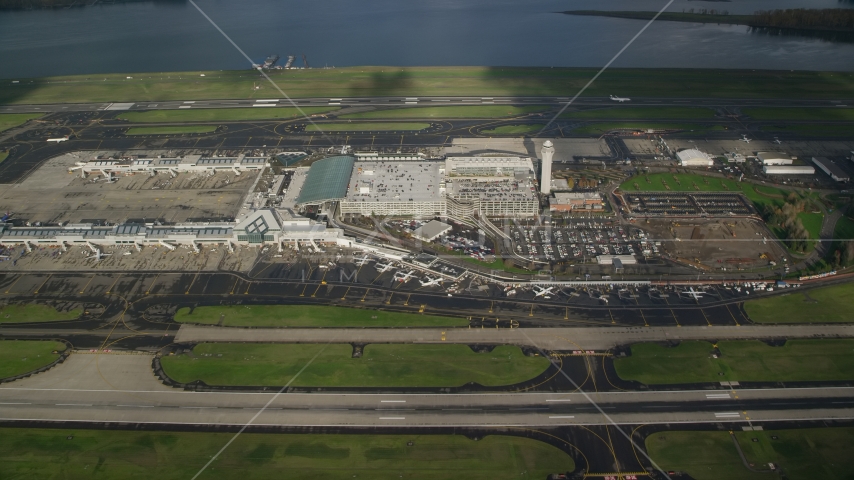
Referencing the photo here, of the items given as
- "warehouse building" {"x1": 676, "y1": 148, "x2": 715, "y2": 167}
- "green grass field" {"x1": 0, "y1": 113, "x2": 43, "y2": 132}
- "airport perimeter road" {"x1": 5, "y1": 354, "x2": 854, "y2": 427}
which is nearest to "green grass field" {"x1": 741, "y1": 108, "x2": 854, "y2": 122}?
"warehouse building" {"x1": 676, "y1": 148, "x2": 715, "y2": 167}

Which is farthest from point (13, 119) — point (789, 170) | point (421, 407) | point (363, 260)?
point (789, 170)

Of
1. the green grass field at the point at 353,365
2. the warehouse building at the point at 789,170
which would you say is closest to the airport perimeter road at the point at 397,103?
the warehouse building at the point at 789,170

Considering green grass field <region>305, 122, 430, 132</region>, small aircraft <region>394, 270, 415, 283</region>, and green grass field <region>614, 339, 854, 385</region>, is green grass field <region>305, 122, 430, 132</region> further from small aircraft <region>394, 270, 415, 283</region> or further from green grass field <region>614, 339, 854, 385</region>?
green grass field <region>614, 339, 854, 385</region>

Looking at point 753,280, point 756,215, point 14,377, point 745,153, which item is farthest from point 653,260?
point 14,377

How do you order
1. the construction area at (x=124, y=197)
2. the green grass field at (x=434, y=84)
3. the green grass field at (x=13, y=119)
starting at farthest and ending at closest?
the green grass field at (x=434, y=84) → the green grass field at (x=13, y=119) → the construction area at (x=124, y=197)

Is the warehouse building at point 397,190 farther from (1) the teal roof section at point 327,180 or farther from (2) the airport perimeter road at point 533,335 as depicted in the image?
(2) the airport perimeter road at point 533,335
